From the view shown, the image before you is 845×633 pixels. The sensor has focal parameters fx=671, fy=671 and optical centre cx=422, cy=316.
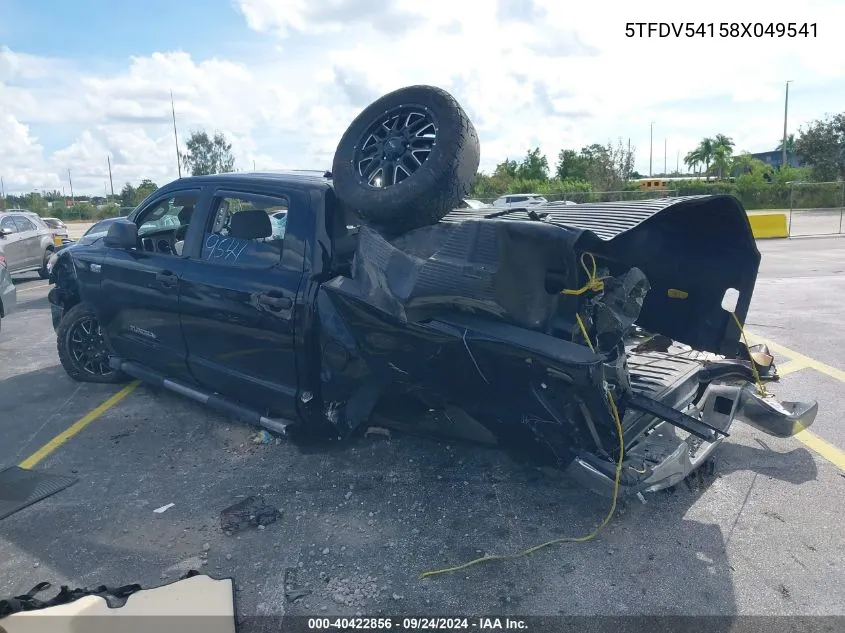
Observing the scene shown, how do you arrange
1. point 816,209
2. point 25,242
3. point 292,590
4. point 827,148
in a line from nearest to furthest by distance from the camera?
point 292,590 → point 25,242 → point 816,209 → point 827,148

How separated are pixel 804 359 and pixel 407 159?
496cm

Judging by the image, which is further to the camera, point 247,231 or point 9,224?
point 9,224

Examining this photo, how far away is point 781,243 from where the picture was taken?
1986 cm

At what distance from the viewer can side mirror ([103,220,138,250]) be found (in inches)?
200

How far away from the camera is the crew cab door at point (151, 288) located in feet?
16.2

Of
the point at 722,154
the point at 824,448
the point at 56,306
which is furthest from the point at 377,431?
the point at 722,154

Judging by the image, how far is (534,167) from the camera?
5900 centimetres

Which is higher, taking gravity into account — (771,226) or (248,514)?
(771,226)

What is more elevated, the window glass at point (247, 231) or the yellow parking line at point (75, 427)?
the window glass at point (247, 231)

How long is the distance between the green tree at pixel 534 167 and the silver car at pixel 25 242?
155ft

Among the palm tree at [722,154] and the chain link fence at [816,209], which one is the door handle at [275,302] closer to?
the chain link fence at [816,209]

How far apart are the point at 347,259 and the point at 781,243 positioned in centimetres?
1929

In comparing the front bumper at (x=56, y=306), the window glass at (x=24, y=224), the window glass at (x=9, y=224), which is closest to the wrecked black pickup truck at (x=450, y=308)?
the front bumper at (x=56, y=306)

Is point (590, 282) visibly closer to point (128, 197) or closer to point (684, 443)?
point (684, 443)
